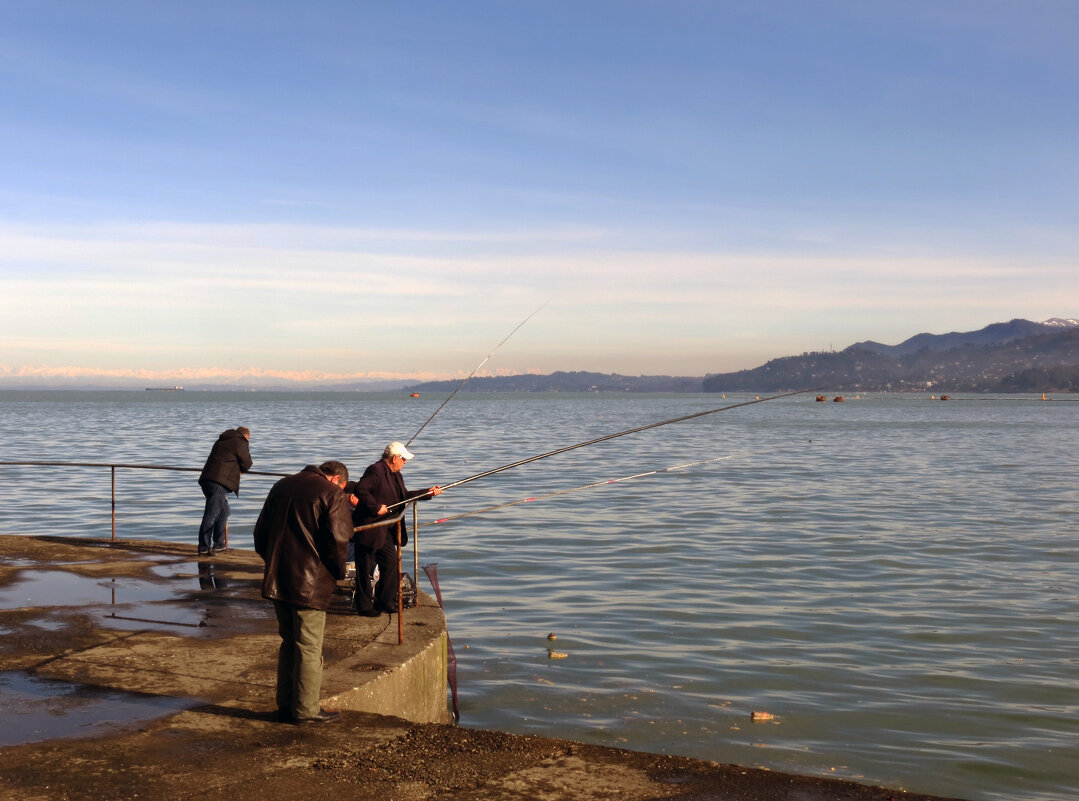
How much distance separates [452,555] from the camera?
1642 cm

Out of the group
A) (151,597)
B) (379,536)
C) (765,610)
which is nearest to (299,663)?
(379,536)

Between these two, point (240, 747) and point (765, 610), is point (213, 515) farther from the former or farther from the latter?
point (765, 610)

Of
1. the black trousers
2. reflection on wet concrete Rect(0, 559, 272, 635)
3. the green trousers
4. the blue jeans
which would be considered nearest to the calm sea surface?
the black trousers

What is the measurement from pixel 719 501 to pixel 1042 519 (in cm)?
712

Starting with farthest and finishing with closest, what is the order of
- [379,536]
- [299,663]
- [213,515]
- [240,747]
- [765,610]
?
[765,610]
[213,515]
[379,536]
[299,663]
[240,747]

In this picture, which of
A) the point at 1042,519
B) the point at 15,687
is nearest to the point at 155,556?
the point at 15,687

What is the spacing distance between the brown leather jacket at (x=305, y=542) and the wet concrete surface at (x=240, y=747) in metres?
0.82

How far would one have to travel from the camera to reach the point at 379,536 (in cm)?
859

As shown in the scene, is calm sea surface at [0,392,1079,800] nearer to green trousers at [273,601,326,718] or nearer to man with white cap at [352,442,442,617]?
man with white cap at [352,442,442,617]

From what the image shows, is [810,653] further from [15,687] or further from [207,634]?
[15,687]

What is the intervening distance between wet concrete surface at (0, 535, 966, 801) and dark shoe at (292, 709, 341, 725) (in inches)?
2.1

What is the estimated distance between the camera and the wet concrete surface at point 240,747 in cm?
501

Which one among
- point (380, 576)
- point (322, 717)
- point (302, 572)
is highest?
point (302, 572)

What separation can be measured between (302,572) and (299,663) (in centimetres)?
54
